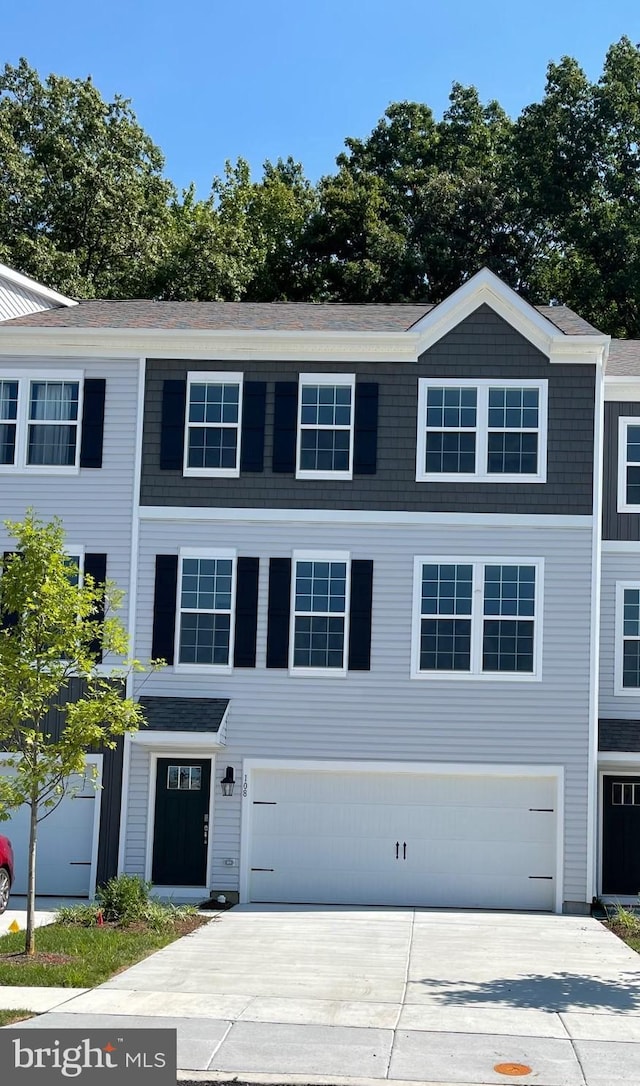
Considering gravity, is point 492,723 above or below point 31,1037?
above

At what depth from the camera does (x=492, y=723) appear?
2166 centimetres

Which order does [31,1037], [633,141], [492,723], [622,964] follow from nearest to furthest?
1. [31,1037]
2. [622,964]
3. [492,723]
4. [633,141]

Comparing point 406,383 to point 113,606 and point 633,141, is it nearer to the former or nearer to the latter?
point 113,606

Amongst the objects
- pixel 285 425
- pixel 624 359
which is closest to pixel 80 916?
pixel 285 425

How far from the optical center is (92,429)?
2248cm

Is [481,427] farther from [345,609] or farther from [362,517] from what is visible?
[345,609]

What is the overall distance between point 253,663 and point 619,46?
30.3 meters

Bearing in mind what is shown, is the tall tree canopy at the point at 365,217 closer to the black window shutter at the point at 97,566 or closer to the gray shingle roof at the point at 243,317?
the gray shingle roof at the point at 243,317

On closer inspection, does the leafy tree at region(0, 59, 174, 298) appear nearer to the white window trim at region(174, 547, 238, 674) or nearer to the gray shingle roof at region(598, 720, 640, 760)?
the white window trim at region(174, 547, 238, 674)

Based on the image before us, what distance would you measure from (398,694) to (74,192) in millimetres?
25919

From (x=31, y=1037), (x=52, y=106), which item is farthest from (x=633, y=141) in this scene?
(x=31, y=1037)

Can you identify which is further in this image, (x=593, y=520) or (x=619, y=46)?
(x=619, y=46)

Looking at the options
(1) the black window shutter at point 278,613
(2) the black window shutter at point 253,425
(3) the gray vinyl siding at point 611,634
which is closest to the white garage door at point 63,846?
(1) the black window shutter at point 278,613

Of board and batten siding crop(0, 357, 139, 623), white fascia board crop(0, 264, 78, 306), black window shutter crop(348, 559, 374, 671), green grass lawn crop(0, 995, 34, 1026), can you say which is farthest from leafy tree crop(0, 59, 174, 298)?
green grass lawn crop(0, 995, 34, 1026)
